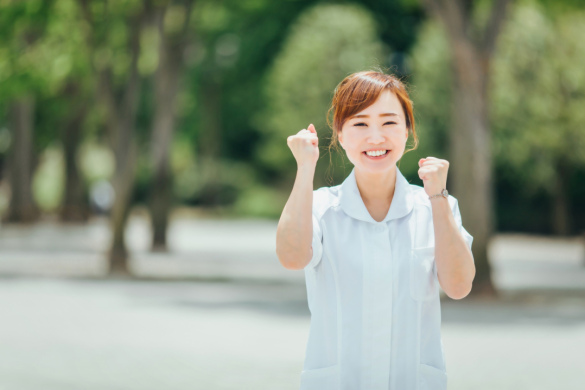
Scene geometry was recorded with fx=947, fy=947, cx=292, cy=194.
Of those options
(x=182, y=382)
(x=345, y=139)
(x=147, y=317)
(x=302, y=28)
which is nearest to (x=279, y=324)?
(x=147, y=317)

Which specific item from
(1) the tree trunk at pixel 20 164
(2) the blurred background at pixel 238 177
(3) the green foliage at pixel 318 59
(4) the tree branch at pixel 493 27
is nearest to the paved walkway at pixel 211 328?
(2) the blurred background at pixel 238 177

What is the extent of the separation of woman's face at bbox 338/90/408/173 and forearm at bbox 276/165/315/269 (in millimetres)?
207

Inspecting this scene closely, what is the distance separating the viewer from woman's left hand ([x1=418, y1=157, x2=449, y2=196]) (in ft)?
8.75

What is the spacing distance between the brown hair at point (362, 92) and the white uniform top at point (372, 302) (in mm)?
254

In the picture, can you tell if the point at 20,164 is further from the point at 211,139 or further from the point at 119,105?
the point at 211,139

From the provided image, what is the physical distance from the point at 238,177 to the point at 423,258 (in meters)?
50.1

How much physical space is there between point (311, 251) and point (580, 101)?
28.4 meters

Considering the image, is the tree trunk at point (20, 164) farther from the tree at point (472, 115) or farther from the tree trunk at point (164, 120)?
the tree at point (472, 115)

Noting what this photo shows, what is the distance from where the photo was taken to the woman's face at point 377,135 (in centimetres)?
275

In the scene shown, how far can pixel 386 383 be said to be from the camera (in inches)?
104

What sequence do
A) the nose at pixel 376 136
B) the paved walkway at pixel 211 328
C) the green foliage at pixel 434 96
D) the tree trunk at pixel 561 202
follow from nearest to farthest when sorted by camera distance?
the nose at pixel 376 136 → the paved walkway at pixel 211 328 → the tree trunk at pixel 561 202 → the green foliage at pixel 434 96

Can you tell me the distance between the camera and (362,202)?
2736mm

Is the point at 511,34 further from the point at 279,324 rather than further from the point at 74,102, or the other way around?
the point at 279,324

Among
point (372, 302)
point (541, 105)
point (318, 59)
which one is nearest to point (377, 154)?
point (372, 302)
